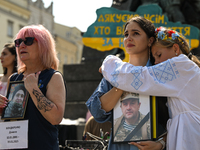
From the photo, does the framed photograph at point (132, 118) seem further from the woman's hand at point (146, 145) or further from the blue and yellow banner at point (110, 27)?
the blue and yellow banner at point (110, 27)

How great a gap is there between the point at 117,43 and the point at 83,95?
1.49 meters

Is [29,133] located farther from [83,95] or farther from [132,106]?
[83,95]

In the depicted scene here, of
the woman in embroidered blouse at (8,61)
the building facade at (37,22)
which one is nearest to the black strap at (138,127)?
the woman in embroidered blouse at (8,61)

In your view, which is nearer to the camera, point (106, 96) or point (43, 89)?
point (106, 96)

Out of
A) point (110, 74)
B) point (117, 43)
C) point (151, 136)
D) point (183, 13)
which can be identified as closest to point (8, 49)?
point (110, 74)

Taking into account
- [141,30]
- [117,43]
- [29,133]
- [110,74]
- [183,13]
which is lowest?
[29,133]

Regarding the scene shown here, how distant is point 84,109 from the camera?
6.13 m

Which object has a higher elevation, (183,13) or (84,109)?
(183,13)

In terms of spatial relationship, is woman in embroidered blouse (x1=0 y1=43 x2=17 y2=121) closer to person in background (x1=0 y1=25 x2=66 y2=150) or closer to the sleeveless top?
person in background (x1=0 y1=25 x2=66 y2=150)

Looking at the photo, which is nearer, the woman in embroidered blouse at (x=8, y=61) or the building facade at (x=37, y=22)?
the woman in embroidered blouse at (x=8, y=61)

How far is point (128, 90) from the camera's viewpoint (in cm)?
186

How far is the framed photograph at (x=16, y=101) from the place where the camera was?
204 centimetres

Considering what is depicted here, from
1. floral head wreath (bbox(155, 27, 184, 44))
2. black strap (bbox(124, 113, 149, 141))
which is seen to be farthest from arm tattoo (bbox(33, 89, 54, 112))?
floral head wreath (bbox(155, 27, 184, 44))

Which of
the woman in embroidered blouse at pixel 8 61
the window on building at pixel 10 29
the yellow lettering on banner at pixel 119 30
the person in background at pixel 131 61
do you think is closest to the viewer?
the person in background at pixel 131 61
